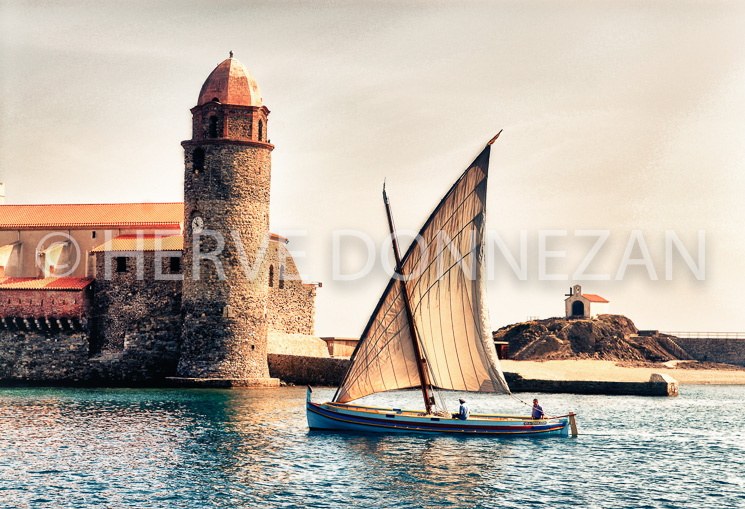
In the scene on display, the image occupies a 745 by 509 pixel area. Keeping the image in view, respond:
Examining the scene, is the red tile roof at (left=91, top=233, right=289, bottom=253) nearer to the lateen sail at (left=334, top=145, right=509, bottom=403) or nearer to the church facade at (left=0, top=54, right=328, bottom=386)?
the church facade at (left=0, top=54, right=328, bottom=386)

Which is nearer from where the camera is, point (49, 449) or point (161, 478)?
point (161, 478)

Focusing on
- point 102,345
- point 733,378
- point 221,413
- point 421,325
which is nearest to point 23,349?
point 102,345

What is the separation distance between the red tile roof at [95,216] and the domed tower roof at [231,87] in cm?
1005

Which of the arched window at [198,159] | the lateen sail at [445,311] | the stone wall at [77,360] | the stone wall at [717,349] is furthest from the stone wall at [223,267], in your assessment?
the stone wall at [717,349]

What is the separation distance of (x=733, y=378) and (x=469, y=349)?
204 ft

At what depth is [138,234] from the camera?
57.9 m

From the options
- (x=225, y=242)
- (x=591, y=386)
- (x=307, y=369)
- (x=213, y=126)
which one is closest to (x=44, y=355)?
(x=225, y=242)

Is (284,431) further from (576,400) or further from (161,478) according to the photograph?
(576,400)

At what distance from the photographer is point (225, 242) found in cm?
5056

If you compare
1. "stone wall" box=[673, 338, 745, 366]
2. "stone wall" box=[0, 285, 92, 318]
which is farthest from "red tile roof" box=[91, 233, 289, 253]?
"stone wall" box=[673, 338, 745, 366]

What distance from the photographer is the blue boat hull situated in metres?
31.2

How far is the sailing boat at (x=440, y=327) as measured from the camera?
30.0m

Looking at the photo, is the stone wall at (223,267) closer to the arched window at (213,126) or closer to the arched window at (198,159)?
the arched window at (198,159)

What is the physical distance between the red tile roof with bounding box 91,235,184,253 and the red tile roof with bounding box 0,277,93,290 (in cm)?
234
